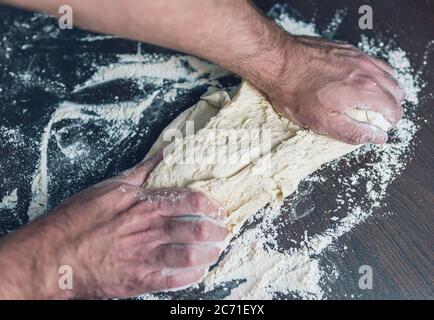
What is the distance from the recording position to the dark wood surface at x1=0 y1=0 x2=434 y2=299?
1195 millimetres

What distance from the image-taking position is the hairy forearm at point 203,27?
117 cm

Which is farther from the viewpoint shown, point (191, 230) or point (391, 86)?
point (391, 86)

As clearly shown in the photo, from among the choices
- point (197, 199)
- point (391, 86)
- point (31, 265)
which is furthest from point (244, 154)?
point (31, 265)

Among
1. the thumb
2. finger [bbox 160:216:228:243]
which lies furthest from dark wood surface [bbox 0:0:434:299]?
finger [bbox 160:216:228:243]

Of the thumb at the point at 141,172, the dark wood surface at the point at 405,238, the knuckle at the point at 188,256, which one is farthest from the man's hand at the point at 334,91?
the knuckle at the point at 188,256

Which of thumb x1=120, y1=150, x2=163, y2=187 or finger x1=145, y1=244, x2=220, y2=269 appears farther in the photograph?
thumb x1=120, y1=150, x2=163, y2=187

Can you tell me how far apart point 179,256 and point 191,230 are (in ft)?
0.18

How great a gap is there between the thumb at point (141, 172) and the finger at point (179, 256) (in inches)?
7.2

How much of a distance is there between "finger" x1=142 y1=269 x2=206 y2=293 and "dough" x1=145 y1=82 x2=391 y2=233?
6.7 inches

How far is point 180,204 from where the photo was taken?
110cm

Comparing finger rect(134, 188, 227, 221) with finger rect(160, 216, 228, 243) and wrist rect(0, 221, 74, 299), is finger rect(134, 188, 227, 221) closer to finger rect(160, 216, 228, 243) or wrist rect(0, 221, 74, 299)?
finger rect(160, 216, 228, 243)

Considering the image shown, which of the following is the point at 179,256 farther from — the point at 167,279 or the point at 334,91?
the point at 334,91
